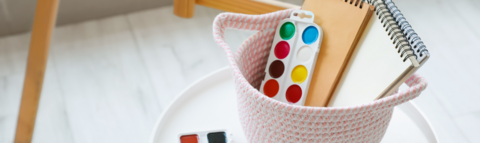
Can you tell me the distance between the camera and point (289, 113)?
50cm

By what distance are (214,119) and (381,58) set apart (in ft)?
0.97

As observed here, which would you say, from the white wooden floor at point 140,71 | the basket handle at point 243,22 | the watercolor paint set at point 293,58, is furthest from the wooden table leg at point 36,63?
the white wooden floor at point 140,71

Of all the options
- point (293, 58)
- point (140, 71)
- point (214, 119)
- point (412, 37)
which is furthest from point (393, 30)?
point (140, 71)

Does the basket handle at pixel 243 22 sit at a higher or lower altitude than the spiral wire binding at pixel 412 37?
higher

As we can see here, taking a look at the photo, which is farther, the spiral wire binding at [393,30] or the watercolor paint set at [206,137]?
the watercolor paint set at [206,137]

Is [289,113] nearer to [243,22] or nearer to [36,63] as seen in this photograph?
[243,22]

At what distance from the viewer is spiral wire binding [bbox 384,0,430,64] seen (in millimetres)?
484

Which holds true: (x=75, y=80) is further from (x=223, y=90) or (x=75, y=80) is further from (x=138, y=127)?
(x=223, y=90)

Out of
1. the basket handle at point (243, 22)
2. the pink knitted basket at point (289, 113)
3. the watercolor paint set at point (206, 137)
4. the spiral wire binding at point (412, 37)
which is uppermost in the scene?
the basket handle at point (243, 22)

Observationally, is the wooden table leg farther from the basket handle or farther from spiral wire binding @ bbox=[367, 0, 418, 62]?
spiral wire binding @ bbox=[367, 0, 418, 62]

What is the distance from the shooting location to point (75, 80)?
45.4 inches

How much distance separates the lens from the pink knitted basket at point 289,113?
491 mm

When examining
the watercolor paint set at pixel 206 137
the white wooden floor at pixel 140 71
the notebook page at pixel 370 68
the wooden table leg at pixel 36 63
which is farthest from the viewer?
the white wooden floor at pixel 140 71

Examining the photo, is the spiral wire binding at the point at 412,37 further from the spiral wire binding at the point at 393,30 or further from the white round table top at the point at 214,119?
the white round table top at the point at 214,119
